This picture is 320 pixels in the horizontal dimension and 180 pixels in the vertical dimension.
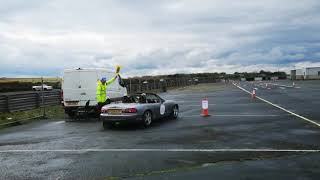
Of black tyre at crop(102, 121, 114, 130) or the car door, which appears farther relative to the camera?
the car door

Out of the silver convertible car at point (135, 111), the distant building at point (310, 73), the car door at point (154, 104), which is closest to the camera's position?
the silver convertible car at point (135, 111)

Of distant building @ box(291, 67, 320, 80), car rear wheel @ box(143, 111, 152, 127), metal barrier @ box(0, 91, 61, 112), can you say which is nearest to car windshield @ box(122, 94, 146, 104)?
car rear wheel @ box(143, 111, 152, 127)

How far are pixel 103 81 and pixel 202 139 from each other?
25.8ft

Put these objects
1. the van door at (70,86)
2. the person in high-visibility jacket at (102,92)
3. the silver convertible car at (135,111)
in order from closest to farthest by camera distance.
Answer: the silver convertible car at (135,111)
the person in high-visibility jacket at (102,92)
the van door at (70,86)

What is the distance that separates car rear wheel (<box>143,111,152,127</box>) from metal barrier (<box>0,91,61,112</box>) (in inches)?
325

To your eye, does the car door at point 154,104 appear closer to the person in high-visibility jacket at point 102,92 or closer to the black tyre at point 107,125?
the black tyre at point 107,125

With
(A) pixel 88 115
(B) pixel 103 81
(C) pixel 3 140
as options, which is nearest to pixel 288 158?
(C) pixel 3 140

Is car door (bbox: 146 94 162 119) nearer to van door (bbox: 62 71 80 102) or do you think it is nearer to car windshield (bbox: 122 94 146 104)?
car windshield (bbox: 122 94 146 104)

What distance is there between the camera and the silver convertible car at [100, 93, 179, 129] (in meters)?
15.4

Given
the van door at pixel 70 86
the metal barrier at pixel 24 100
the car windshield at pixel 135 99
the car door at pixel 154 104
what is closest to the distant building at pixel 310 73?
the metal barrier at pixel 24 100

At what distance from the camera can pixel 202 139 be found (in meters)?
12.2

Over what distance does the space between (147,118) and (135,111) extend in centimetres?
79

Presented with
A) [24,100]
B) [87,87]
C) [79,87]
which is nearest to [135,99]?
[87,87]

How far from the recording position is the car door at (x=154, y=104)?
1652 cm
